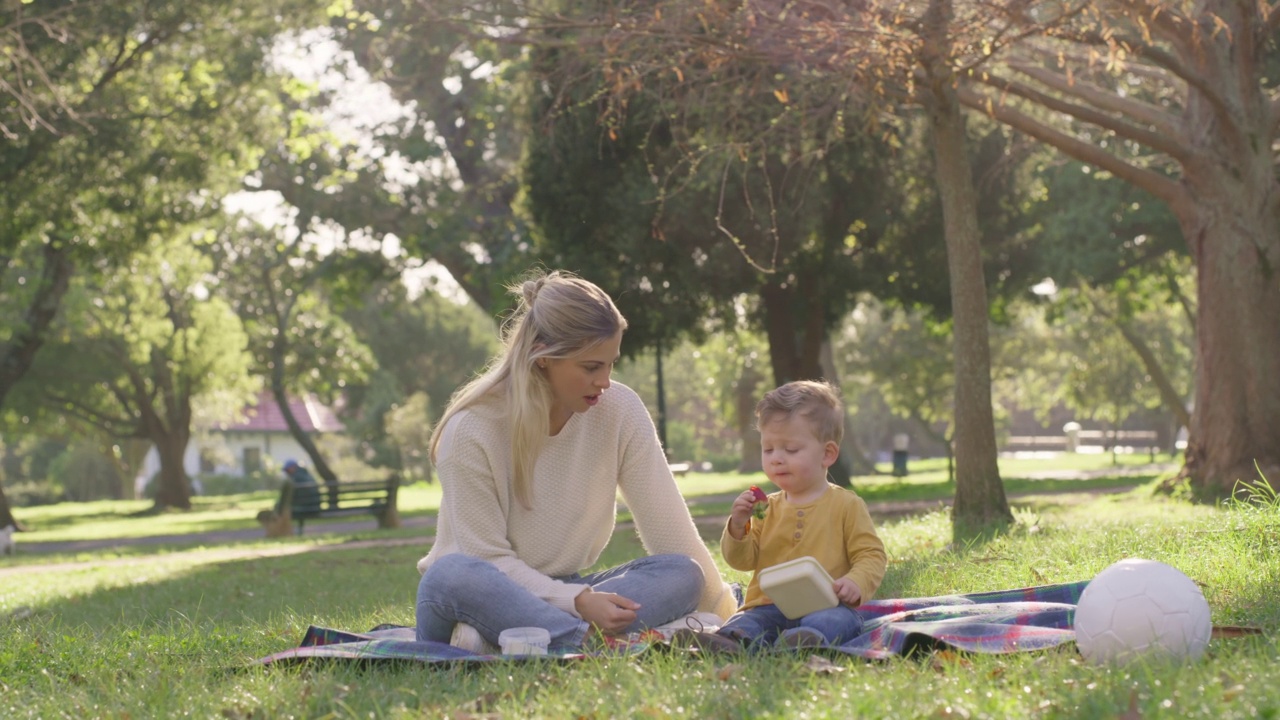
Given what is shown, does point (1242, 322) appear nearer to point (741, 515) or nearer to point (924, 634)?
point (741, 515)

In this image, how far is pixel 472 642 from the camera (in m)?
4.81

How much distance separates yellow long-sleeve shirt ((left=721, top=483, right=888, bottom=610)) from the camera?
16.4 feet

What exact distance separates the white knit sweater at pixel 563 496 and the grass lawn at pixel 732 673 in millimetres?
→ 694

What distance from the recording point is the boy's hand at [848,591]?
4.74m

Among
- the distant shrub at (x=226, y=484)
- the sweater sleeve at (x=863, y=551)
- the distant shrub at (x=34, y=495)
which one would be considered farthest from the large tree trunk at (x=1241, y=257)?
the distant shrub at (x=34, y=495)

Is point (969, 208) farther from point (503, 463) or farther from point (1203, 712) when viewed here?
point (1203, 712)

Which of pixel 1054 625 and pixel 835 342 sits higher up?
pixel 835 342

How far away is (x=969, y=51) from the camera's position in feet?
33.1

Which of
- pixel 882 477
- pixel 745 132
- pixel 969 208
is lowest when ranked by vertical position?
pixel 882 477

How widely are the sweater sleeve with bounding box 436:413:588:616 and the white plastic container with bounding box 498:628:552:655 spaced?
1.18ft

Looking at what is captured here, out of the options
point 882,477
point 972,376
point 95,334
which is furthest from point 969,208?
point 95,334

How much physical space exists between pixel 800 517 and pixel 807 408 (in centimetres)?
44

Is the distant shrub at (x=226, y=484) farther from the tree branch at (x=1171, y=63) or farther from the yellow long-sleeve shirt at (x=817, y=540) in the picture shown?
the yellow long-sleeve shirt at (x=817, y=540)

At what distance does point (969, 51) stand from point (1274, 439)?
5.75m
